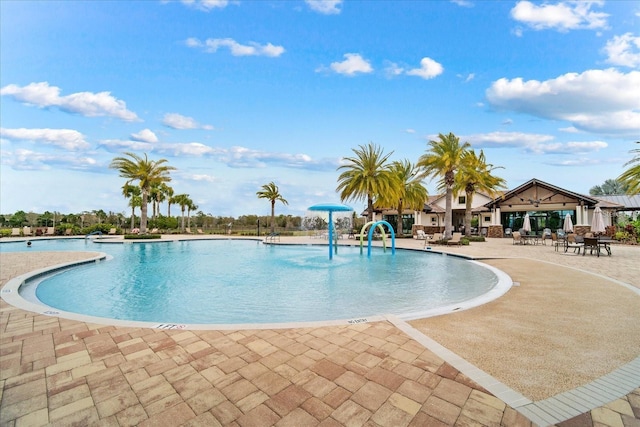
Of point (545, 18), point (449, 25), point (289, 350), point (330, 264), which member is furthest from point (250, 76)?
point (289, 350)

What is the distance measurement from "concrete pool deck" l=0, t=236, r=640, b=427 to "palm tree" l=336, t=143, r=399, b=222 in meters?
20.2

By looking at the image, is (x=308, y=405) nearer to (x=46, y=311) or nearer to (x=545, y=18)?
(x=46, y=311)

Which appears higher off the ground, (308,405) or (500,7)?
(500,7)

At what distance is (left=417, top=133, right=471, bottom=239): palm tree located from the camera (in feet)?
70.0

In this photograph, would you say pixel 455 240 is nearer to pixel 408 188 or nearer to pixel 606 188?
pixel 408 188

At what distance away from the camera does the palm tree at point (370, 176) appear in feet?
81.7

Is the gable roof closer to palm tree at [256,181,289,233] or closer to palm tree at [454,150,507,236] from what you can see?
palm tree at [454,150,507,236]

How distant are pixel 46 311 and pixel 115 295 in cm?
284

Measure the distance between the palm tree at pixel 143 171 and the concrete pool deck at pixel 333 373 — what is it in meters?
25.4

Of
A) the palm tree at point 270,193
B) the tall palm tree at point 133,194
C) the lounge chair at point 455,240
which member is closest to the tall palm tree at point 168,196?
the tall palm tree at point 133,194

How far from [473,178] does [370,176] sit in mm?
8309

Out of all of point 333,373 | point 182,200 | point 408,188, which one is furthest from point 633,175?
point 182,200

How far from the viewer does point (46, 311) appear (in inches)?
210

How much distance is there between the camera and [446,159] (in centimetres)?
2114
